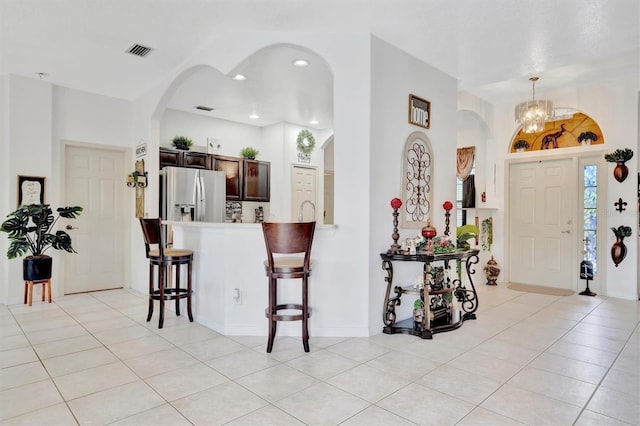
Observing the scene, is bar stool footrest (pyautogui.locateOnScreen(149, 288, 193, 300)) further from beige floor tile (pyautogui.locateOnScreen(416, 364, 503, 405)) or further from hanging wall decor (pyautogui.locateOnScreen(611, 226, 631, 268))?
hanging wall decor (pyautogui.locateOnScreen(611, 226, 631, 268))

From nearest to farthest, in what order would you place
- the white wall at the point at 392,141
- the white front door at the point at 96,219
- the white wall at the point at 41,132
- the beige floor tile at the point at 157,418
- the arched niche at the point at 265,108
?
the beige floor tile at the point at 157,418 → the white wall at the point at 392,141 → the arched niche at the point at 265,108 → the white wall at the point at 41,132 → the white front door at the point at 96,219

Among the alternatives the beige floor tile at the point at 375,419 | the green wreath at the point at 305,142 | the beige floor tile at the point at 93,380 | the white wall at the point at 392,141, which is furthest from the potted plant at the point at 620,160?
the beige floor tile at the point at 93,380

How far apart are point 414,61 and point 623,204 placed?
11.4 ft

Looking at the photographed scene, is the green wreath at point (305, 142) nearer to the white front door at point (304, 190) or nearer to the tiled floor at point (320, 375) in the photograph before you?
the white front door at point (304, 190)

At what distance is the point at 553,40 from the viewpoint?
3.72m

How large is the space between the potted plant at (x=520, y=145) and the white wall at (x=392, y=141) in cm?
231

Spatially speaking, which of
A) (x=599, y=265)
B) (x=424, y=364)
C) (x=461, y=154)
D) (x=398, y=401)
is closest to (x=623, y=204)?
(x=599, y=265)

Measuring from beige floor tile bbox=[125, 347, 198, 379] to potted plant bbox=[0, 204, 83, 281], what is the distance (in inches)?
102

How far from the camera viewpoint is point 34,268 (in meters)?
4.56

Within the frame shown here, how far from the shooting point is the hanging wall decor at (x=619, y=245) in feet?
16.4

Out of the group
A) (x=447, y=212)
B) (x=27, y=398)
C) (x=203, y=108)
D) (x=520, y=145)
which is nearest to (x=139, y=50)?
(x=203, y=108)

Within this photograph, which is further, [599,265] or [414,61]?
[599,265]

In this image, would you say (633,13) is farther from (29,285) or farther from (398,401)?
(29,285)

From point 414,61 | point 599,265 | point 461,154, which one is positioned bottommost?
point 599,265
